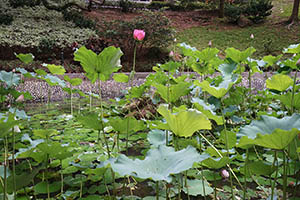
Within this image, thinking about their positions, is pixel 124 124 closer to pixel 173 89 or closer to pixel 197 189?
pixel 173 89

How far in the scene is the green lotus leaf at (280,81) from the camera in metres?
0.98

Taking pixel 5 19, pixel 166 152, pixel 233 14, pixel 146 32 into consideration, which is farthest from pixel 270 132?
pixel 233 14

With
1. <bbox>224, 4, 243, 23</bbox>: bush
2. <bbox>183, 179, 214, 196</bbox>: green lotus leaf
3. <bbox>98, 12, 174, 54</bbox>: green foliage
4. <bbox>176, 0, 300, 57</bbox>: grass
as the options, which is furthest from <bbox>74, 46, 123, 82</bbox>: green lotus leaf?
<bbox>224, 4, 243, 23</bbox>: bush

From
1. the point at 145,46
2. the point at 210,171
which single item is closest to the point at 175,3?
the point at 145,46

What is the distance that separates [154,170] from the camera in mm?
549

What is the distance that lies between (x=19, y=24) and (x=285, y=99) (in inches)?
291

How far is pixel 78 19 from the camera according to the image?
762 cm

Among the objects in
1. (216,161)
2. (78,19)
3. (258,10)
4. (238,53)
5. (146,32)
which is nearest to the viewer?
(216,161)

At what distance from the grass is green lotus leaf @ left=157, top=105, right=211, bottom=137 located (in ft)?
22.3

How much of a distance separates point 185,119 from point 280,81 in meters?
0.63

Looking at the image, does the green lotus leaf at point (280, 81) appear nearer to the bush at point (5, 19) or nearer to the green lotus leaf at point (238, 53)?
the green lotus leaf at point (238, 53)

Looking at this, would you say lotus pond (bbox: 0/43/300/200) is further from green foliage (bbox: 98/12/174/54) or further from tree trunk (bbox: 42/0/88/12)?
tree trunk (bbox: 42/0/88/12)

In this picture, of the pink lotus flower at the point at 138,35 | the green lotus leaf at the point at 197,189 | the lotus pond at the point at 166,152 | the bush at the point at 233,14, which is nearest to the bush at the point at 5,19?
the lotus pond at the point at 166,152

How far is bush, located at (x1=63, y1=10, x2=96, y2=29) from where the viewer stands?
7.30 metres
